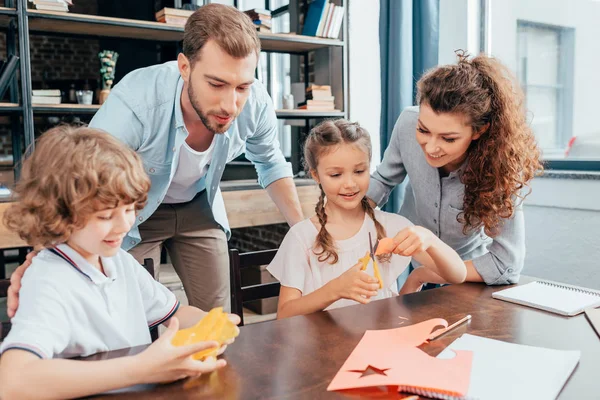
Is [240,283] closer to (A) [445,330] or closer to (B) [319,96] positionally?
(A) [445,330]

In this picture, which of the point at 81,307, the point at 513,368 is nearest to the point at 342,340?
the point at 513,368

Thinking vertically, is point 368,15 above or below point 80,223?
above

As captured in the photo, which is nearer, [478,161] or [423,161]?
[478,161]

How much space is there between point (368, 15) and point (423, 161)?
1.94 meters

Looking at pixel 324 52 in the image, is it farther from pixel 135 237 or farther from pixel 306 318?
pixel 306 318

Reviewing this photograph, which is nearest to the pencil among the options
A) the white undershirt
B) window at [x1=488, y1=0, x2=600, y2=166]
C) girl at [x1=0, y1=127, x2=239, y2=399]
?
girl at [x1=0, y1=127, x2=239, y2=399]

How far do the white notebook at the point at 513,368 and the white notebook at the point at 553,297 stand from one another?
268 millimetres

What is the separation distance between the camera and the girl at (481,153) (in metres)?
1.51

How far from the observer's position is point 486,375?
91cm

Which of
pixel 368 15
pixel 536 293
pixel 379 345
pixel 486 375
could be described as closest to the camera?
pixel 486 375

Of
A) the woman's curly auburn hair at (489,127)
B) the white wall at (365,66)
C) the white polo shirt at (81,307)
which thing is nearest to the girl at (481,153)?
the woman's curly auburn hair at (489,127)

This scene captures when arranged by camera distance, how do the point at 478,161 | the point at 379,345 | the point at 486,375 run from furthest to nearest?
the point at 478,161
the point at 379,345
the point at 486,375

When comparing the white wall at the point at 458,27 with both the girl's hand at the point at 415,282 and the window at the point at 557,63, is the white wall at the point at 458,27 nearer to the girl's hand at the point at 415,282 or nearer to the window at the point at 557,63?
the window at the point at 557,63

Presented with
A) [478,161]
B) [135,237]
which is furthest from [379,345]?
[135,237]
